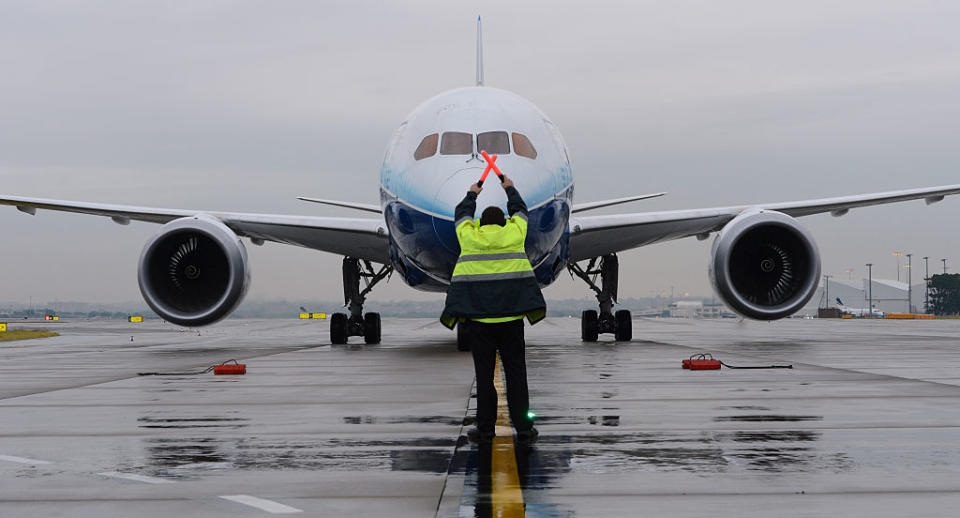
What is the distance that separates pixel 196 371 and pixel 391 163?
430 cm

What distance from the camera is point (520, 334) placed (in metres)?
7.13

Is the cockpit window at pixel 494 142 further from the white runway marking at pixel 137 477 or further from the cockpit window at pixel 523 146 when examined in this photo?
→ the white runway marking at pixel 137 477

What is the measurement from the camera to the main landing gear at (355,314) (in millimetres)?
20188

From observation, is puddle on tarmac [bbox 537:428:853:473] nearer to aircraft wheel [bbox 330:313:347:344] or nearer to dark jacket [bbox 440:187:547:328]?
dark jacket [bbox 440:187:547:328]

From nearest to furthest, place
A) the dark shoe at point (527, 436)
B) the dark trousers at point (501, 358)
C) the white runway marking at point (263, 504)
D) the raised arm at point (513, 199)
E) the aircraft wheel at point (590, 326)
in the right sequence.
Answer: the white runway marking at point (263, 504) < the dark shoe at point (527, 436) < the dark trousers at point (501, 358) < the raised arm at point (513, 199) < the aircraft wheel at point (590, 326)

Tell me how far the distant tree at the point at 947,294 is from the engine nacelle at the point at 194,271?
134m

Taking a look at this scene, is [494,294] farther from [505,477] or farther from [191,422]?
[191,422]

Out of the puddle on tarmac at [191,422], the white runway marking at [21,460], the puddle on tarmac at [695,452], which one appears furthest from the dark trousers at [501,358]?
the white runway marking at [21,460]

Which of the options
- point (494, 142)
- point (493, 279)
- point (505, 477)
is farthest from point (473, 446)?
point (494, 142)

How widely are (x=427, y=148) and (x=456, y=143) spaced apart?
45cm

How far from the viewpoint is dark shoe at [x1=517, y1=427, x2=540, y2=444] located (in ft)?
20.7

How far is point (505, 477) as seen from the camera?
5.13 m

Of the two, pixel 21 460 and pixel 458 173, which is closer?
pixel 21 460

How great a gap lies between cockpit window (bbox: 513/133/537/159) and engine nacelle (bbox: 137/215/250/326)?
17.9 ft
